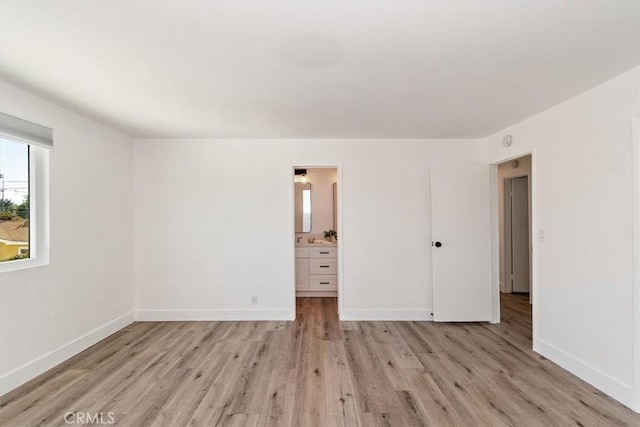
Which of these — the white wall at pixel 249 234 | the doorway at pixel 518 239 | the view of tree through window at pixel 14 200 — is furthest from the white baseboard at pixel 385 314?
the view of tree through window at pixel 14 200

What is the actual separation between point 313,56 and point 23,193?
8.72ft

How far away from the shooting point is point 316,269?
5047mm

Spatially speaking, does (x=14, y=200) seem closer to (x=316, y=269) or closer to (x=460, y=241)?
(x=316, y=269)

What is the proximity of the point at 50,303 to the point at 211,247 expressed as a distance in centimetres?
163

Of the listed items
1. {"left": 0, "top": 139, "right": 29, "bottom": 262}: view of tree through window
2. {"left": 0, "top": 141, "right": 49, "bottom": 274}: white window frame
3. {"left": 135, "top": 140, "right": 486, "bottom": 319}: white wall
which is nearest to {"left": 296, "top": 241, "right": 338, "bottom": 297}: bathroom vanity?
{"left": 135, "top": 140, "right": 486, "bottom": 319}: white wall

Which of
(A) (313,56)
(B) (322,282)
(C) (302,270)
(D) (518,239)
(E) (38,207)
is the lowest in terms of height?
(B) (322,282)

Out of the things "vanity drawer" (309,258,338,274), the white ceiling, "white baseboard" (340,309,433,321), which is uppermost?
the white ceiling

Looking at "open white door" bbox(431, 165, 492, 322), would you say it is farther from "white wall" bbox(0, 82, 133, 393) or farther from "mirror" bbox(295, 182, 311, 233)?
"white wall" bbox(0, 82, 133, 393)

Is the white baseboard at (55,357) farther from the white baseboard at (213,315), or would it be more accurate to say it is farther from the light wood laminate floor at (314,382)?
the white baseboard at (213,315)

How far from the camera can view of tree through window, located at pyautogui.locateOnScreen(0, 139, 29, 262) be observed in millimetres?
2326

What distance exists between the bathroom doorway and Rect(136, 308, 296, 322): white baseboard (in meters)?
1.19

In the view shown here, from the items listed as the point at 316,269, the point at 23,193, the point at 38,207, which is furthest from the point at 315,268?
the point at 23,193

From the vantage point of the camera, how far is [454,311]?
3.75m

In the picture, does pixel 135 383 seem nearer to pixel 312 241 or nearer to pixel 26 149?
pixel 26 149
